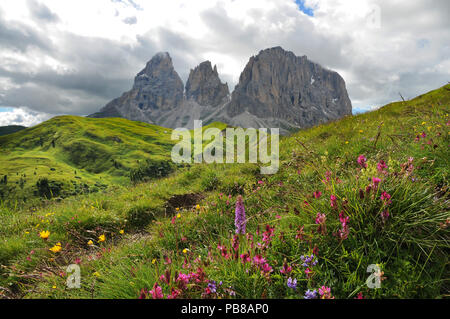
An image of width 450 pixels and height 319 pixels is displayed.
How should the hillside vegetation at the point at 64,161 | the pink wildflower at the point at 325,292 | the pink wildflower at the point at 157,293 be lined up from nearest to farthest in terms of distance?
the pink wildflower at the point at 325,292 → the pink wildflower at the point at 157,293 → the hillside vegetation at the point at 64,161

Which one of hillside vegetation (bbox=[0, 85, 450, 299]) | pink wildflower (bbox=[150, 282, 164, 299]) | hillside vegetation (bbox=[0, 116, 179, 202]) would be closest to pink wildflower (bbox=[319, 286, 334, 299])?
hillside vegetation (bbox=[0, 85, 450, 299])

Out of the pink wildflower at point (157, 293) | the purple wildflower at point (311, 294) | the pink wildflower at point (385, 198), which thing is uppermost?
the pink wildflower at point (385, 198)

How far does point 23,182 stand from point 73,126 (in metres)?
14.3

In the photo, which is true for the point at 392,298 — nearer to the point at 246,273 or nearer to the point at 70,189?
the point at 246,273

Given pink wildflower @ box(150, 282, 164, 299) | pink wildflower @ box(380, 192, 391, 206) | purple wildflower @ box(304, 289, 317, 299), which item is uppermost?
pink wildflower @ box(380, 192, 391, 206)

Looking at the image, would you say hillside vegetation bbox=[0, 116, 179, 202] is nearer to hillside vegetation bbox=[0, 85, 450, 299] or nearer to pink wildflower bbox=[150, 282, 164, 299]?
hillside vegetation bbox=[0, 85, 450, 299]

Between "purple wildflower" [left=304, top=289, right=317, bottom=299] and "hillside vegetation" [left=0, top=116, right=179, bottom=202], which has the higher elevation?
"hillside vegetation" [left=0, top=116, right=179, bottom=202]

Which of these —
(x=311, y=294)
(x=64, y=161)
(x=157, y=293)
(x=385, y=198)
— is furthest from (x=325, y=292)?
(x=64, y=161)

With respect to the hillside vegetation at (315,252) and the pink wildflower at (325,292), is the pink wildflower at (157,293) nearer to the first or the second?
the hillside vegetation at (315,252)

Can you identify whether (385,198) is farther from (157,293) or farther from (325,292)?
(157,293)

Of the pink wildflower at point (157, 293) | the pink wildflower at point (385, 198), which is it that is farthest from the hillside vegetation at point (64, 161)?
the pink wildflower at point (385, 198)

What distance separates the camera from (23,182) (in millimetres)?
11109

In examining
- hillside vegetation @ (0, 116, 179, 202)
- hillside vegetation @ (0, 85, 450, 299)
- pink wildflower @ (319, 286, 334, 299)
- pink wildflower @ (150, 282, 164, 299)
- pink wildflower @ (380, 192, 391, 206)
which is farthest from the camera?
hillside vegetation @ (0, 116, 179, 202)

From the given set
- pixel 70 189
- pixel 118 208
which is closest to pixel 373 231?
pixel 118 208
